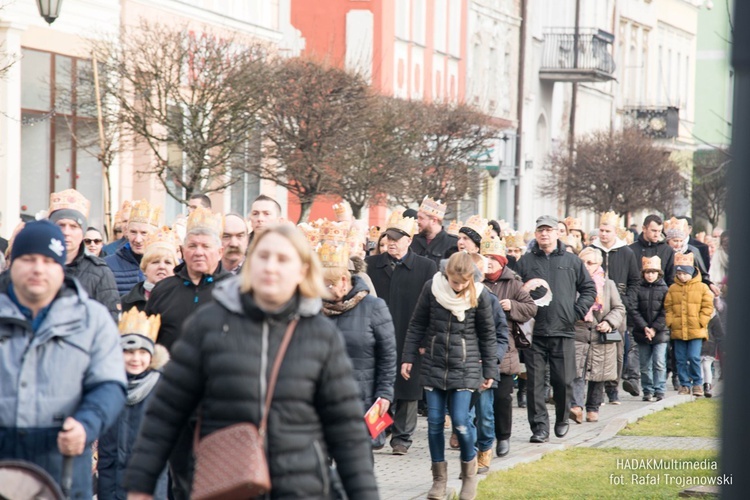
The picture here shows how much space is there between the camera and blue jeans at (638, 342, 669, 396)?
58.7 ft

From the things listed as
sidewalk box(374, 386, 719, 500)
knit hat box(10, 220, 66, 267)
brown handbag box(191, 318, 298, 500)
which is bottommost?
sidewalk box(374, 386, 719, 500)

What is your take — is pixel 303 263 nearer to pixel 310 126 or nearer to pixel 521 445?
pixel 521 445

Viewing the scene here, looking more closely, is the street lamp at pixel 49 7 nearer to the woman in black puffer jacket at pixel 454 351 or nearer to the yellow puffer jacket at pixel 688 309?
the woman in black puffer jacket at pixel 454 351

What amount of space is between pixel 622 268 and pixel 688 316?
A: 0.94 meters

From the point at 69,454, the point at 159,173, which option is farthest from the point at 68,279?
the point at 159,173

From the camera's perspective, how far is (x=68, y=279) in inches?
237

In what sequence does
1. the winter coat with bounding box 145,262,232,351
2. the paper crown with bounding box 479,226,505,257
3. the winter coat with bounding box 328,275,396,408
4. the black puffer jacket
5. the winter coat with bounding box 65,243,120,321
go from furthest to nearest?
the paper crown with bounding box 479,226,505,257 → the black puffer jacket → the winter coat with bounding box 328,275,396,408 → the winter coat with bounding box 65,243,120,321 → the winter coat with bounding box 145,262,232,351

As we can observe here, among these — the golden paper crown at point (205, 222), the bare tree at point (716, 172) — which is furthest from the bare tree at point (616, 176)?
the golden paper crown at point (205, 222)

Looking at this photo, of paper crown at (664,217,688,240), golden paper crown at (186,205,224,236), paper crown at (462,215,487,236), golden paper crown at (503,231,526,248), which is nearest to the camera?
golden paper crown at (186,205,224,236)

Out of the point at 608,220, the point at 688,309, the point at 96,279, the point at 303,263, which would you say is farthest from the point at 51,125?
the point at 303,263

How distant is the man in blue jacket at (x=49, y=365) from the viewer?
5750 mm

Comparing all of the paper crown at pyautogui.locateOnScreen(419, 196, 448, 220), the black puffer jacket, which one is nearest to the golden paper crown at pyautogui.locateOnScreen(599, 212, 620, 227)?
the paper crown at pyautogui.locateOnScreen(419, 196, 448, 220)

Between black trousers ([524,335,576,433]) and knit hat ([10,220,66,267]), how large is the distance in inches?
324

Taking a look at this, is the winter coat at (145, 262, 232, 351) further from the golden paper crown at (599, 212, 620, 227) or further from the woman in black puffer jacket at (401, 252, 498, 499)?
the golden paper crown at (599, 212, 620, 227)
